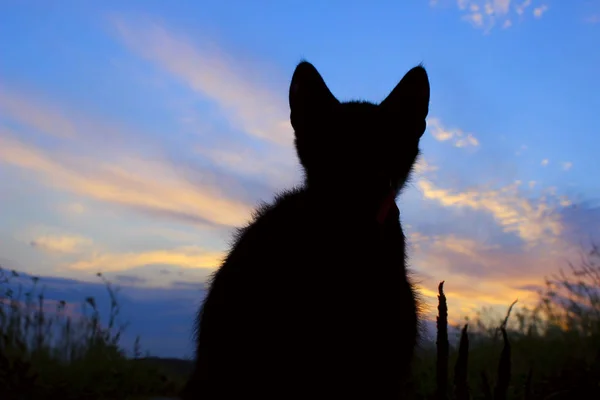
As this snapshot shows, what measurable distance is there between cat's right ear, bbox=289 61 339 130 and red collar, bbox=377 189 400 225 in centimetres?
59

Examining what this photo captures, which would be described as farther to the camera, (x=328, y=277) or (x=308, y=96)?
(x=308, y=96)

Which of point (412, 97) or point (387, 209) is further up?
point (412, 97)

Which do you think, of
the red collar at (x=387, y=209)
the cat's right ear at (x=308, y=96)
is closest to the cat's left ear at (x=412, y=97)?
the cat's right ear at (x=308, y=96)

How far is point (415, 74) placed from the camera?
319 cm

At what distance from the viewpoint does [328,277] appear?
8.94 feet

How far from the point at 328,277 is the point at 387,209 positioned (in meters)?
0.40

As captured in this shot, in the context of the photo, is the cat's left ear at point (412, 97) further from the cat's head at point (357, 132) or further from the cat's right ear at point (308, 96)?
the cat's right ear at point (308, 96)

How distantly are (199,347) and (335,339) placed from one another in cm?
101

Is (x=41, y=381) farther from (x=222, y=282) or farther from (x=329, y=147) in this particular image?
(x=329, y=147)

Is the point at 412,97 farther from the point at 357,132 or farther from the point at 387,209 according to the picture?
the point at 387,209

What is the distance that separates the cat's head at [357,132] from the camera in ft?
9.23

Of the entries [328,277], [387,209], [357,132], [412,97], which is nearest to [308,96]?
[357,132]

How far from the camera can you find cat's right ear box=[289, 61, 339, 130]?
10.1 feet

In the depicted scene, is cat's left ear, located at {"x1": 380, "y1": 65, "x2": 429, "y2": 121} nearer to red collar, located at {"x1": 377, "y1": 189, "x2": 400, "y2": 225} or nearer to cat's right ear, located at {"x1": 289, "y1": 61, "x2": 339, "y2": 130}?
cat's right ear, located at {"x1": 289, "y1": 61, "x2": 339, "y2": 130}
